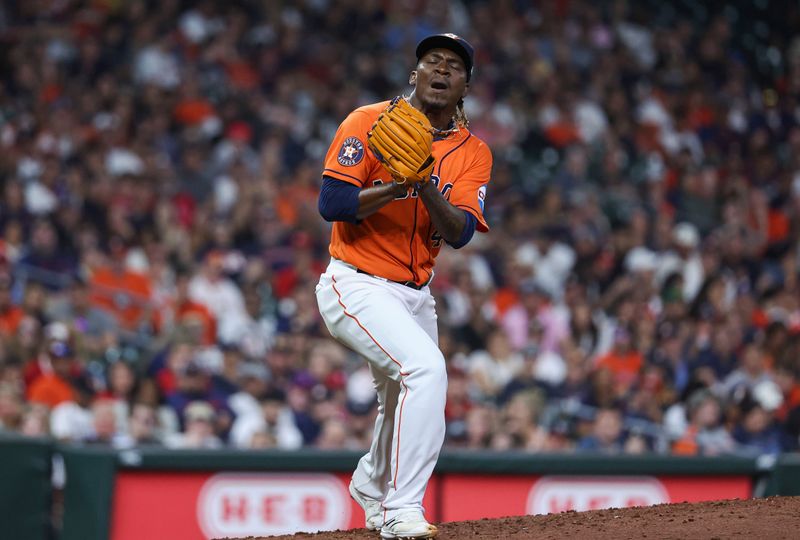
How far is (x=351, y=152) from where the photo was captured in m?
4.05

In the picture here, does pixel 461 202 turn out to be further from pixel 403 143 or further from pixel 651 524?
pixel 651 524

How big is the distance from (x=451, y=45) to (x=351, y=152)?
1.62ft

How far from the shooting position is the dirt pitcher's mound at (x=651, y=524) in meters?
4.25

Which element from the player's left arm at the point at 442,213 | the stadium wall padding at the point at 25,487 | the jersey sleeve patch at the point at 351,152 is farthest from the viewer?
the stadium wall padding at the point at 25,487

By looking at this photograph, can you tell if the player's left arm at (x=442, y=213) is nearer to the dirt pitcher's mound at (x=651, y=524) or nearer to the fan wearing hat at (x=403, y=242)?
the fan wearing hat at (x=403, y=242)

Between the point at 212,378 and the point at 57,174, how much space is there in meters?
2.63

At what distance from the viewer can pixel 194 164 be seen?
10281mm

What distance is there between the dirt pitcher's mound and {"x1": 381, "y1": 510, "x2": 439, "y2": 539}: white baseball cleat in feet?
1.37

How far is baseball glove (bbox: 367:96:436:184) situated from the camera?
3805 mm

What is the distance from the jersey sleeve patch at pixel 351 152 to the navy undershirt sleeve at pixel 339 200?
7 cm

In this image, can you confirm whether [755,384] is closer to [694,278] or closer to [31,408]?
[694,278]

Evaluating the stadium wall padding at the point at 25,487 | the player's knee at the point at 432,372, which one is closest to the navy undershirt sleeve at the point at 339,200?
the player's knee at the point at 432,372

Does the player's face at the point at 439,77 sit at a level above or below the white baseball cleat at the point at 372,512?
above

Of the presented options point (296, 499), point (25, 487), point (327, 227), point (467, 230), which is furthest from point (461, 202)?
point (327, 227)
